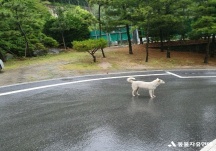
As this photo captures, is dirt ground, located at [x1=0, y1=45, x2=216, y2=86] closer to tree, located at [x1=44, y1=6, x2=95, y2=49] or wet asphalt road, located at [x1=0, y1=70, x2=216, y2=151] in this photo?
wet asphalt road, located at [x1=0, y1=70, x2=216, y2=151]

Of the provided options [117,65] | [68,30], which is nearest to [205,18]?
[117,65]

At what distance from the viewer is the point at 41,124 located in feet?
22.5

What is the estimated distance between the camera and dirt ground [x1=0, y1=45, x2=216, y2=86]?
14430mm

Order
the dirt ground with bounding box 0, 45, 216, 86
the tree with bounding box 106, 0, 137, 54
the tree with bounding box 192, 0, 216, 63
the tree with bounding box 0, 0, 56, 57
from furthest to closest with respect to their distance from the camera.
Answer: the tree with bounding box 106, 0, 137, 54 < the tree with bounding box 0, 0, 56, 57 < the tree with bounding box 192, 0, 216, 63 < the dirt ground with bounding box 0, 45, 216, 86

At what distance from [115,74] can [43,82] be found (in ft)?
→ 14.1

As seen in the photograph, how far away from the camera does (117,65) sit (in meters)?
17.8

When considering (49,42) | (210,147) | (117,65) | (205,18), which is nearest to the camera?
(210,147)

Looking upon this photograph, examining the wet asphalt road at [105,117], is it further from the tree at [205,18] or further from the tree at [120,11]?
the tree at [120,11]

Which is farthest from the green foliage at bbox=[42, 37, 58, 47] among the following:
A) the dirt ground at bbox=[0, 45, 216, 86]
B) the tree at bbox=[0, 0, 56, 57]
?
the dirt ground at bbox=[0, 45, 216, 86]

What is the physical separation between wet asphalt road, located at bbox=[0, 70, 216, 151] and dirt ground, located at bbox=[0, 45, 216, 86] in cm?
262

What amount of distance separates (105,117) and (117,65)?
10754mm

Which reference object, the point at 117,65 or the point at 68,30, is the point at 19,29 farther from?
the point at 117,65

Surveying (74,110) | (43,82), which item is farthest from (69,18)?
(74,110)

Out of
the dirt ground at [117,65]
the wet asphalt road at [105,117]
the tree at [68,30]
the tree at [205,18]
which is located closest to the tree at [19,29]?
the tree at [68,30]
